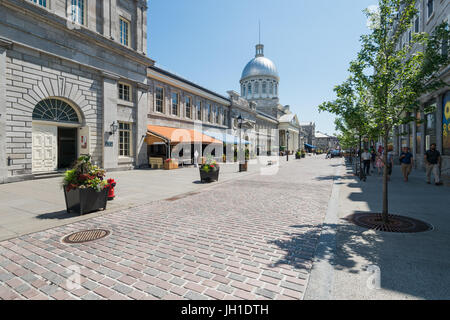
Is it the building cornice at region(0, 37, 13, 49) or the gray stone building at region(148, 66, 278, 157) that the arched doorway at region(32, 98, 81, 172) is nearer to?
the building cornice at region(0, 37, 13, 49)

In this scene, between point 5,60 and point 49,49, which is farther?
point 49,49

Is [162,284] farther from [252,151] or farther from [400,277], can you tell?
[252,151]

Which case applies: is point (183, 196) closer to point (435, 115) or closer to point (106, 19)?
point (106, 19)

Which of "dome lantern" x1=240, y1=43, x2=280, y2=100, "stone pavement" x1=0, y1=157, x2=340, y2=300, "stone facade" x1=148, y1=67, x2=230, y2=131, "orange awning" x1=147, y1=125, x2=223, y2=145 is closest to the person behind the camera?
"stone pavement" x1=0, y1=157, x2=340, y2=300

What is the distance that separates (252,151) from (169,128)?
22041 mm

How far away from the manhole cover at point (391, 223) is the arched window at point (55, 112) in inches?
599

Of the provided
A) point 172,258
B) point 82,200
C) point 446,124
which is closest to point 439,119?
point 446,124

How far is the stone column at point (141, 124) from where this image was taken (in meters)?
18.9

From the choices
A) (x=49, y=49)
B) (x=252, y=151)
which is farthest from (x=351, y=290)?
(x=252, y=151)

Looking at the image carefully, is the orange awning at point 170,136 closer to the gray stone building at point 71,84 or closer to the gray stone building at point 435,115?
the gray stone building at point 71,84

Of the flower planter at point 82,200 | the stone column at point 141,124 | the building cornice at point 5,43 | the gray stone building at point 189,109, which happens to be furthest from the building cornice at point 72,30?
the flower planter at point 82,200

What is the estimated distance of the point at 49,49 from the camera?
13.0 m

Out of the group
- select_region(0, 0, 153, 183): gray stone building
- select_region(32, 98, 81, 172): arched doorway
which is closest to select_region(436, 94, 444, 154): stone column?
select_region(0, 0, 153, 183): gray stone building

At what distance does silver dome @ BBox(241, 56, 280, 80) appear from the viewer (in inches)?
3019
